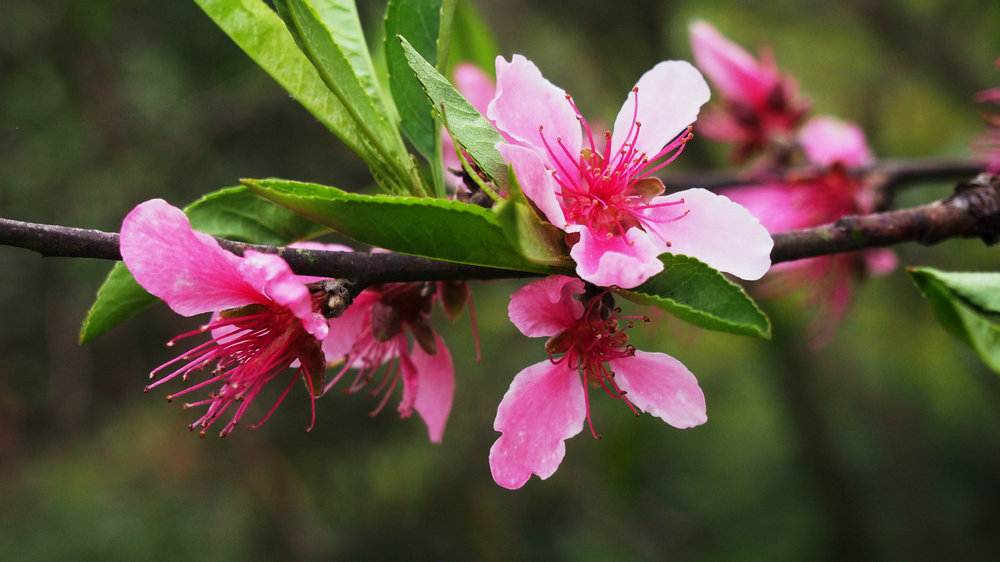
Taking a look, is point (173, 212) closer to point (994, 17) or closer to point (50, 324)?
point (50, 324)

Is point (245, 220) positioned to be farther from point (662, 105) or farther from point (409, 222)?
point (662, 105)

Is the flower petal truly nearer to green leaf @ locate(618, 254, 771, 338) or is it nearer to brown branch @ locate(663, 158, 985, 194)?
green leaf @ locate(618, 254, 771, 338)

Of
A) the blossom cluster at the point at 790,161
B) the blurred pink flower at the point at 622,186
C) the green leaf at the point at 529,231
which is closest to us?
the green leaf at the point at 529,231

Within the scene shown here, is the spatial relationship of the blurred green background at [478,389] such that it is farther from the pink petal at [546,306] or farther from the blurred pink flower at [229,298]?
the blurred pink flower at [229,298]

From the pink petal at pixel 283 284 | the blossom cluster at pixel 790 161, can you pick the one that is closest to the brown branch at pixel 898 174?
the blossom cluster at pixel 790 161

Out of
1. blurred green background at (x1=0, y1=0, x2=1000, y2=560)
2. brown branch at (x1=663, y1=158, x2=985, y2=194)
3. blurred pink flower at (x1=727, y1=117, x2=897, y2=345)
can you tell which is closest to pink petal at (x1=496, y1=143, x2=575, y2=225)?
brown branch at (x1=663, y1=158, x2=985, y2=194)

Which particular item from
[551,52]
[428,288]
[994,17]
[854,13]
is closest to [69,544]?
[551,52]

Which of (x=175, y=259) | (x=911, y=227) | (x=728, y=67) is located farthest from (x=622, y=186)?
(x=728, y=67)
